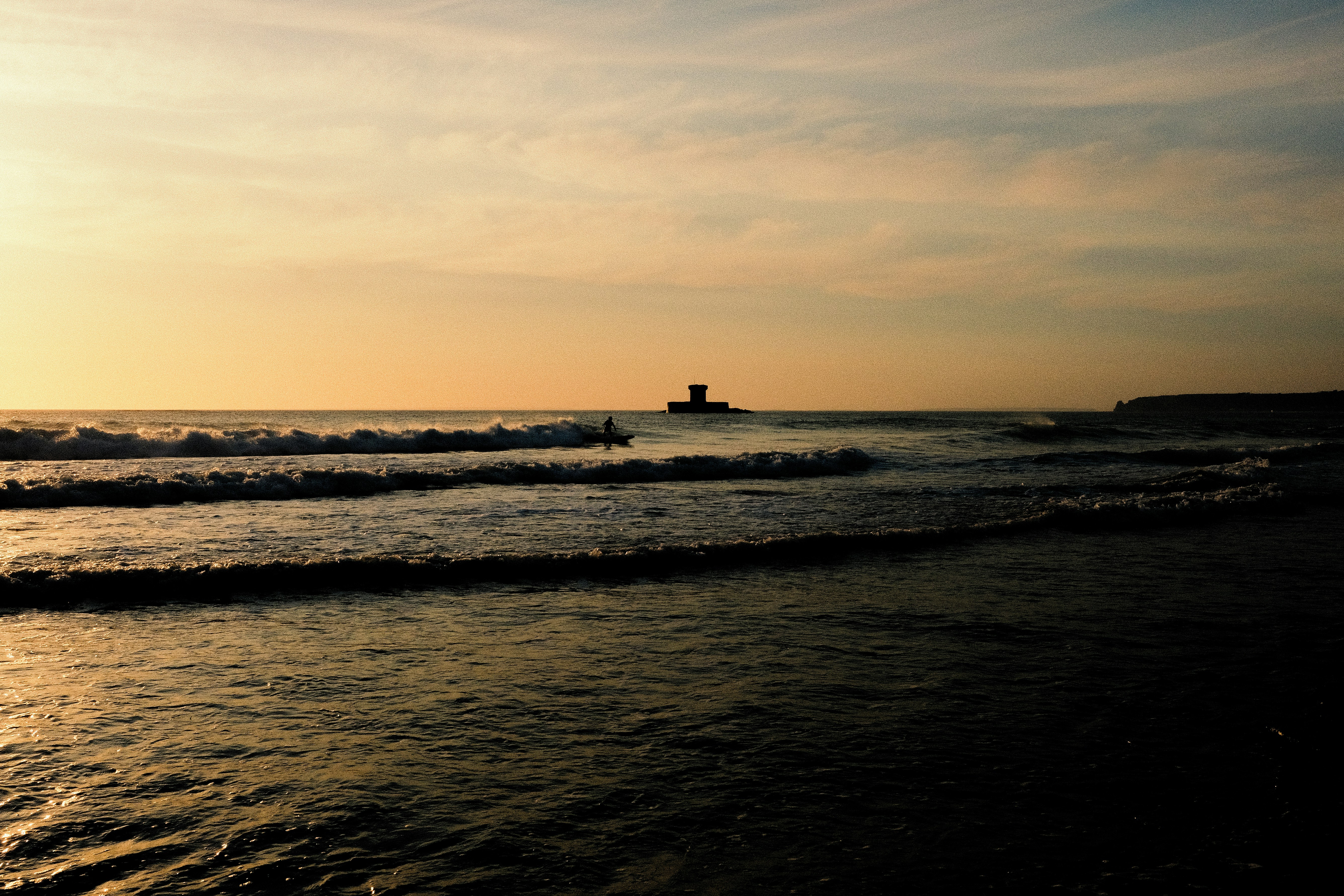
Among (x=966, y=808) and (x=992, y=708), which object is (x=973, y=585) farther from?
(x=966, y=808)

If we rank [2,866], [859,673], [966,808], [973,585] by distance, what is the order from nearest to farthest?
1. [2,866]
2. [966,808]
3. [859,673]
4. [973,585]

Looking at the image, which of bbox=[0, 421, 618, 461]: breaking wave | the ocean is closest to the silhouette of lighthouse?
bbox=[0, 421, 618, 461]: breaking wave

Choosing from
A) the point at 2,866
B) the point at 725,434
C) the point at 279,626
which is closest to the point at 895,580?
the point at 279,626

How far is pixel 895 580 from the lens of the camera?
11008mm

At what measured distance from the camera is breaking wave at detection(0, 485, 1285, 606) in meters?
10.2

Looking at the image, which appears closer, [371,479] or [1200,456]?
[371,479]

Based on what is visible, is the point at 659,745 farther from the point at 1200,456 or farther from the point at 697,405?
the point at 697,405

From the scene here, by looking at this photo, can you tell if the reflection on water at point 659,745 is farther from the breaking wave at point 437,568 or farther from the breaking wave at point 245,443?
the breaking wave at point 245,443

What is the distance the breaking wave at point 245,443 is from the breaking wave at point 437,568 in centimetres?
2777

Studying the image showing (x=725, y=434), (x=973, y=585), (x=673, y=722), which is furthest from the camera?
(x=725, y=434)

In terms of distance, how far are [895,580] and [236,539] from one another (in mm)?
10749

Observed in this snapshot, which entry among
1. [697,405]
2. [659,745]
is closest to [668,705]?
[659,745]

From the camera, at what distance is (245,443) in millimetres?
39281

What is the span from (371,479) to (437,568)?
1380 centimetres
